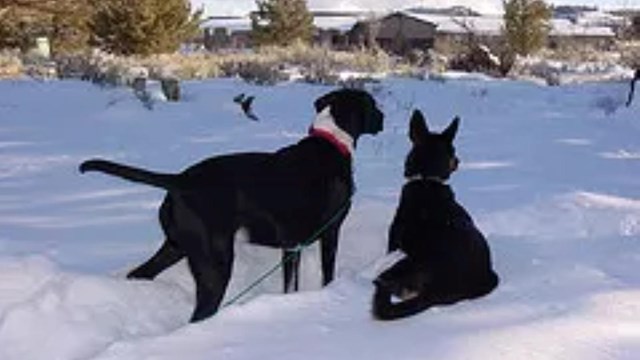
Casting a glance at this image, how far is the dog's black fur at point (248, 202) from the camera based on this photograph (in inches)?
185

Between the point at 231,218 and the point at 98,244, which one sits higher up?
the point at 231,218

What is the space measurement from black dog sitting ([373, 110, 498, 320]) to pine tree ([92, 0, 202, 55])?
85.1ft

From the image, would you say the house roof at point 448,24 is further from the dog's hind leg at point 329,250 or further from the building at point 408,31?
the dog's hind leg at point 329,250

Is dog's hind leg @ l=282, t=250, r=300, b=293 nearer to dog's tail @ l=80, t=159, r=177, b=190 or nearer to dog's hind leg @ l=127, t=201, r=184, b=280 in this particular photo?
dog's hind leg @ l=127, t=201, r=184, b=280

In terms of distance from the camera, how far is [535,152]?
8594 mm

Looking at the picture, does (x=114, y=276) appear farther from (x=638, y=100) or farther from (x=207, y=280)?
(x=638, y=100)

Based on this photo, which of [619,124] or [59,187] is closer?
[59,187]

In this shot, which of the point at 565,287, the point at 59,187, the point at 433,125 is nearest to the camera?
the point at 565,287

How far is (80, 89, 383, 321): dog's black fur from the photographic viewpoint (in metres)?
4.70

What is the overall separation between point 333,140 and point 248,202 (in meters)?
0.69

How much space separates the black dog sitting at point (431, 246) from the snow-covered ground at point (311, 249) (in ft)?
0.26

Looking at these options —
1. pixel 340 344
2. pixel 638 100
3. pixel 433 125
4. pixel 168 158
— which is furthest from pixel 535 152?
pixel 340 344

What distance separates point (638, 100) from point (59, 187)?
745 cm

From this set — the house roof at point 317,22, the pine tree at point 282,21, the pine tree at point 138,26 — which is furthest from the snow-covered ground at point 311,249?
the house roof at point 317,22
